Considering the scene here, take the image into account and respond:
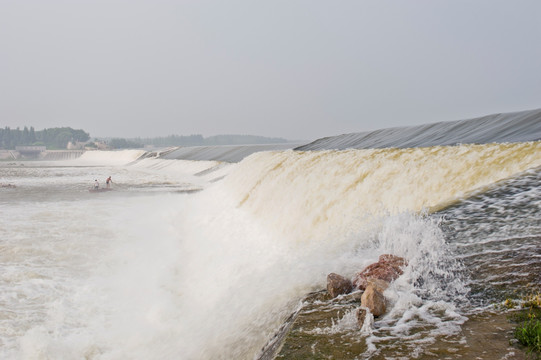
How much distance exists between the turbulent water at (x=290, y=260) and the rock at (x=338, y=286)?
495mm

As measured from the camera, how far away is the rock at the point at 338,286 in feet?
18.9

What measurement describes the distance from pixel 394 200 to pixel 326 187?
285 cm

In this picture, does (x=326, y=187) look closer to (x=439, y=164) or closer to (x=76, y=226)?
(x=439, y=164)

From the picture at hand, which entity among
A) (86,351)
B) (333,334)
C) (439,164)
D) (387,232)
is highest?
(439,164)

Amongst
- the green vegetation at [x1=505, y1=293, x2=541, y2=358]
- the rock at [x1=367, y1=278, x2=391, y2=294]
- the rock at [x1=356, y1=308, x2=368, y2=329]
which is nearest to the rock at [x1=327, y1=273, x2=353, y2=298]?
the rock at [x1=367, y1=278, x2=391, y2=294]

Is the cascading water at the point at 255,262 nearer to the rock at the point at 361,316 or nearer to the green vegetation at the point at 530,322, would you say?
the rock at the point at 361,316

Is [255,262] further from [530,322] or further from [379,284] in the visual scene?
[530,322]

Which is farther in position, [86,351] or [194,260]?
[194,260]

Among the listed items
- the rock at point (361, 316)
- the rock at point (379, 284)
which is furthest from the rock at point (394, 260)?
the rock at point (361, 316)

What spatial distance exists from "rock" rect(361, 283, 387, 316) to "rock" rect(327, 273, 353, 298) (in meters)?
0.74

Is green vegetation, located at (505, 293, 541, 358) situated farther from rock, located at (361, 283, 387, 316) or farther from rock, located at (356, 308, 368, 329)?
rock, located at (356, 308, 368, 329)

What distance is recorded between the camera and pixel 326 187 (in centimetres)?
1269

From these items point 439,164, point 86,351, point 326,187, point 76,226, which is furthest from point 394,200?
point 76,226

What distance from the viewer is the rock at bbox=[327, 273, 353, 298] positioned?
5770 mm
